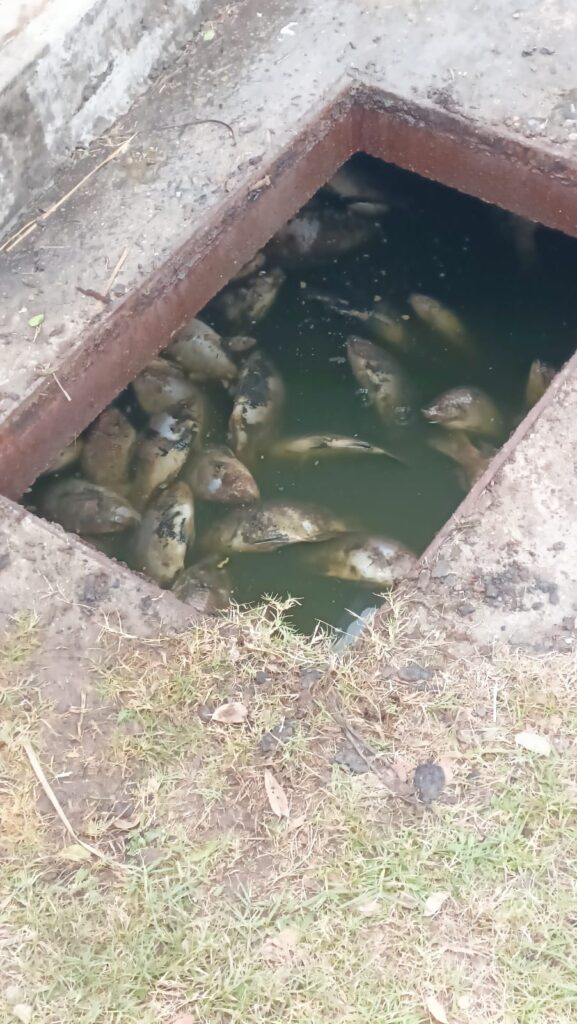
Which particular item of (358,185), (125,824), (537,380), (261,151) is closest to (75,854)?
(125,824)

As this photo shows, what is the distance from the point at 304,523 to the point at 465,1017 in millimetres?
2188

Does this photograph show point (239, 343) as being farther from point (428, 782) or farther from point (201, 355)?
point (428, 782)

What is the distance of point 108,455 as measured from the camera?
4371 mm

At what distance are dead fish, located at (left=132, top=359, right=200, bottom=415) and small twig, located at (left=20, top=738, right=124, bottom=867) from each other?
7.04 feet

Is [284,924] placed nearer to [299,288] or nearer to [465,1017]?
[465,1017]

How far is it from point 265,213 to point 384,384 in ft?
3.61

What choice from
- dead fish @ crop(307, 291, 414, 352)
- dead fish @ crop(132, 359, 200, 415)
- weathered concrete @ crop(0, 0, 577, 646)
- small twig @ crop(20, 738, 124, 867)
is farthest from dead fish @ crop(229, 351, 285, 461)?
small twig @ crop(20, 738, 124, 867)

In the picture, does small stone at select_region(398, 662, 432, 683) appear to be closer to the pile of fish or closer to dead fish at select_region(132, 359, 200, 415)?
the pile of fish

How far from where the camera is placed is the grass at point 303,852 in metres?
2.42

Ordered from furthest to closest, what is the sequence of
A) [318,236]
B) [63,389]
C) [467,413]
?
1. [318,236]
2. [467,413]
3. [63,389]

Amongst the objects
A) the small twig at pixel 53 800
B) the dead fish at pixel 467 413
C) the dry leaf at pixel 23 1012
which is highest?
the dead fish at pixel 467 413

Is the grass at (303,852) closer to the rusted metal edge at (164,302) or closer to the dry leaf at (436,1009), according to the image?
the dry leaf at (436,1009)

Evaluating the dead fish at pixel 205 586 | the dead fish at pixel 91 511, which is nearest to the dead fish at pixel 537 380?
the dead fish at pixel 205 586

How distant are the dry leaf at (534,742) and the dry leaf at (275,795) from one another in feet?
2.23
